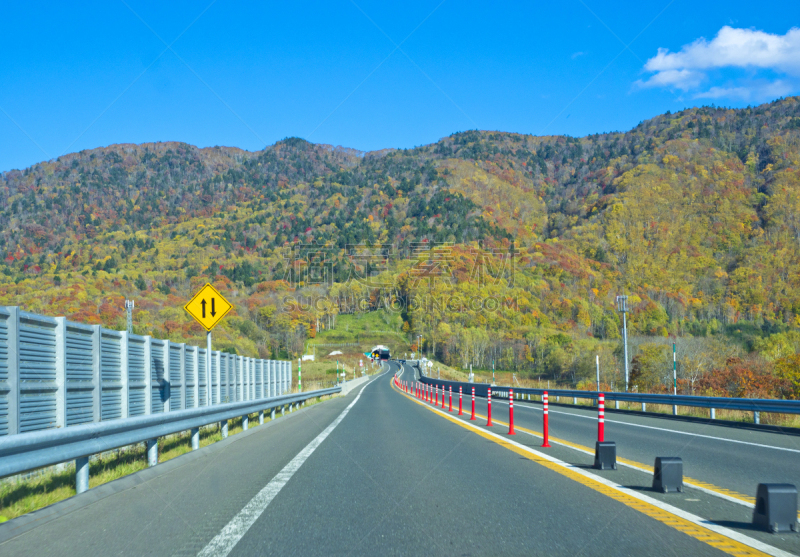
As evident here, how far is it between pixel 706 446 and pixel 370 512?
8841mm

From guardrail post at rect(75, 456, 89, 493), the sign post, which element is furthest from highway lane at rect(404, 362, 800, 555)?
the sign post

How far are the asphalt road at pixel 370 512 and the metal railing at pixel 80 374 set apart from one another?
4.76ft

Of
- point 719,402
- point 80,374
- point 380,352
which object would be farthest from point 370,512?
point 380,352

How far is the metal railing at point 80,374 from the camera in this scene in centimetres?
768

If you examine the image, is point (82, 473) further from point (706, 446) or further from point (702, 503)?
point (706, 446)

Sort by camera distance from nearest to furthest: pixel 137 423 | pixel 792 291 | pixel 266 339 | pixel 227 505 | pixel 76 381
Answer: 1. pixel 227 505
2. pixel 137 423
3. pixel 76 381
4. pixel 266 339
5. pixel 792 291

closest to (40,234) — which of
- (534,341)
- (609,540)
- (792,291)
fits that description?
(534,341)

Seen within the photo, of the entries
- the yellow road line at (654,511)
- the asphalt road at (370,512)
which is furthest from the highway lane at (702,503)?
the yellow road line at (654,511)

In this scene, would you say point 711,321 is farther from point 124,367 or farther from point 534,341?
point 124,367

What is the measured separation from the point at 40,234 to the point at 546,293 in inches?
5778

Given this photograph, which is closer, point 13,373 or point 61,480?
point 13,373

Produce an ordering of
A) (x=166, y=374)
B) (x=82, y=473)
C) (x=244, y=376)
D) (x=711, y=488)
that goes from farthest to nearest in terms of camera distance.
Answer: (x=244, y=376) → (x=166, y=374) → (x=711, y=488) → (x=82, y=473)

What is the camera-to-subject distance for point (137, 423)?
331 inches

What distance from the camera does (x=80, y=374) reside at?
951 cm
